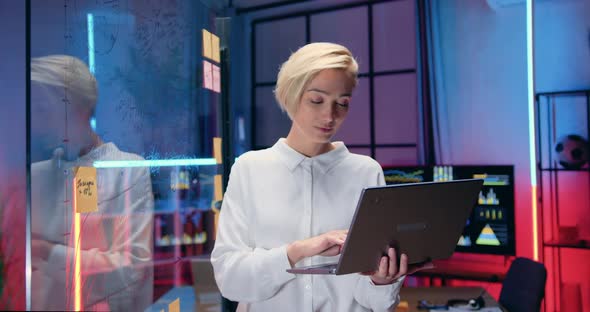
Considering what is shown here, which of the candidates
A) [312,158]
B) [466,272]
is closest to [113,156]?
[312,158]

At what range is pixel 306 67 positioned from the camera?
129 cm

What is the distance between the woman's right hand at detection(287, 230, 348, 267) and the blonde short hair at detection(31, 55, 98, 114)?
580mm

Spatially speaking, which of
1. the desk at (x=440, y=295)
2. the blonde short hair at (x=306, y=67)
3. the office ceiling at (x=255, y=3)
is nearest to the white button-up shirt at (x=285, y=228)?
the blonde short hair at (x=306, y=67)

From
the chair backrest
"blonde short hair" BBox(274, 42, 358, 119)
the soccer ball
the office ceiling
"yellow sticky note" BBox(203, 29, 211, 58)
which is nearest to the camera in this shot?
"blonde short hair" BBox(274, 42, 358, 119)

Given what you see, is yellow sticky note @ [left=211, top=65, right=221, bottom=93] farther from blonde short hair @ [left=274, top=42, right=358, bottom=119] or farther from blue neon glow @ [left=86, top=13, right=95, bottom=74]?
blue neon glow @ [left=86, top=13, right=95, bottom=74]

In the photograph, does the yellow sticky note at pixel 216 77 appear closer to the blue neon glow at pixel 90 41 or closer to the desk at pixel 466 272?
the blue neon glow at pixel 90 41

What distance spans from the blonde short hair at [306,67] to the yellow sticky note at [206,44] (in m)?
0.58

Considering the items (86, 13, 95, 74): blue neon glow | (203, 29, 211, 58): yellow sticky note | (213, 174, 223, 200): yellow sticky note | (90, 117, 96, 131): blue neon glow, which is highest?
(203, 29, 211, 58): yellow sticky note

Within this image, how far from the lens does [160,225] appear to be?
1.45m

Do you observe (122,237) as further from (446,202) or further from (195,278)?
(446,202)

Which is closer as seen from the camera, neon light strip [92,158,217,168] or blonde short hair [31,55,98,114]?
blonde short hair [31,55,98,114]

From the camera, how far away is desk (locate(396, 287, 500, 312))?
8.95 feet

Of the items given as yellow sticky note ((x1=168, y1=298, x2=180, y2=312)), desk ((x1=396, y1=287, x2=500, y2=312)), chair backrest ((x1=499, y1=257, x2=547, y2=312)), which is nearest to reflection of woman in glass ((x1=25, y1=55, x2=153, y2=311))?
yellow sticky note ((x1=168, y1=298, x2=180, y2=312))

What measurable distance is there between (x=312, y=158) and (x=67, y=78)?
0.66m
